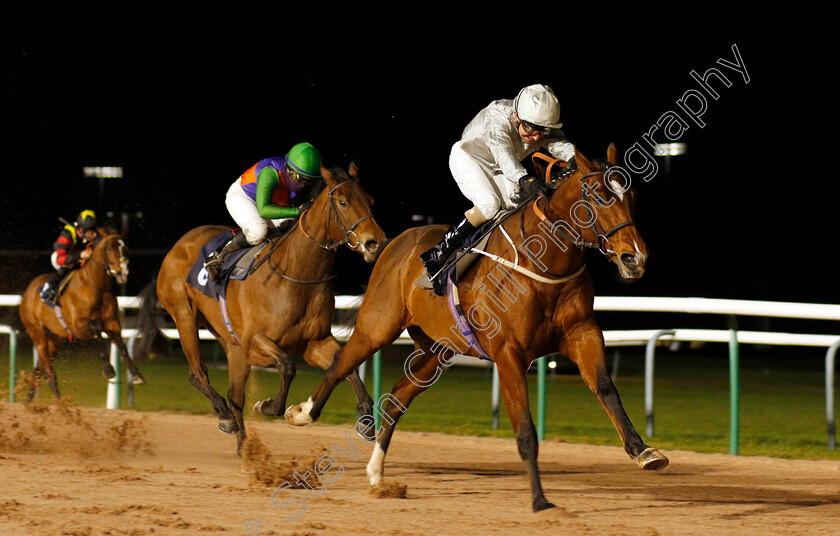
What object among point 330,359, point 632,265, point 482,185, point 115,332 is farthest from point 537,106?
point 115,332

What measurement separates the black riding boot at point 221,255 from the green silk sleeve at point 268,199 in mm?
365

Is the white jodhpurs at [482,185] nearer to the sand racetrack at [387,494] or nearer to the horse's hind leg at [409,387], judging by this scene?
the horse's hind leg at [409,387]

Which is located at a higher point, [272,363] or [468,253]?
[468,253]

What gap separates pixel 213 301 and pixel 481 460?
207 centimetres

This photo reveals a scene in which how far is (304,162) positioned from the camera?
6.03 meters

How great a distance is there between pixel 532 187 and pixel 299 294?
1854 mm

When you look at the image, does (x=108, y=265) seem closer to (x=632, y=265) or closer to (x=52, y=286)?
(x=52, y=286)

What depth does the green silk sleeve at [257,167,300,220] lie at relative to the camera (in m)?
6.07

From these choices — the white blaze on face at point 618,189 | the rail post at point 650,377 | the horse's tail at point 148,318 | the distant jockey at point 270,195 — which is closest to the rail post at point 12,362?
the horse's tail at point 148,318

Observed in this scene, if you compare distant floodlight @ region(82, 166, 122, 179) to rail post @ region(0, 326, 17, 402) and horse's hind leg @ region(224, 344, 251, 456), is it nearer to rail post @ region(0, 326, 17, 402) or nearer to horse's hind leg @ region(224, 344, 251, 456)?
rail post @ region(0, 326, 17, 402)

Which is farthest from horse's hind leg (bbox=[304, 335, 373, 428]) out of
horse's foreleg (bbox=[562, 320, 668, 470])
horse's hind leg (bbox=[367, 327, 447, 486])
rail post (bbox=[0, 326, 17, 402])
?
rail post (bbox=[0, 326, 17, 402])

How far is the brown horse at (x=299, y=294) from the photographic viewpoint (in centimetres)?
552

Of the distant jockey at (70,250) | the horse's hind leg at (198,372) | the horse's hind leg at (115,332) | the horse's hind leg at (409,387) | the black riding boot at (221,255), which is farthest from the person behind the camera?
the distant jockey at (70,250)

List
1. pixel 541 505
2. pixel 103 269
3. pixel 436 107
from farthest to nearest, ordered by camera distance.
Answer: pixel 436 107
pixel 103 269
pixel 541 505
